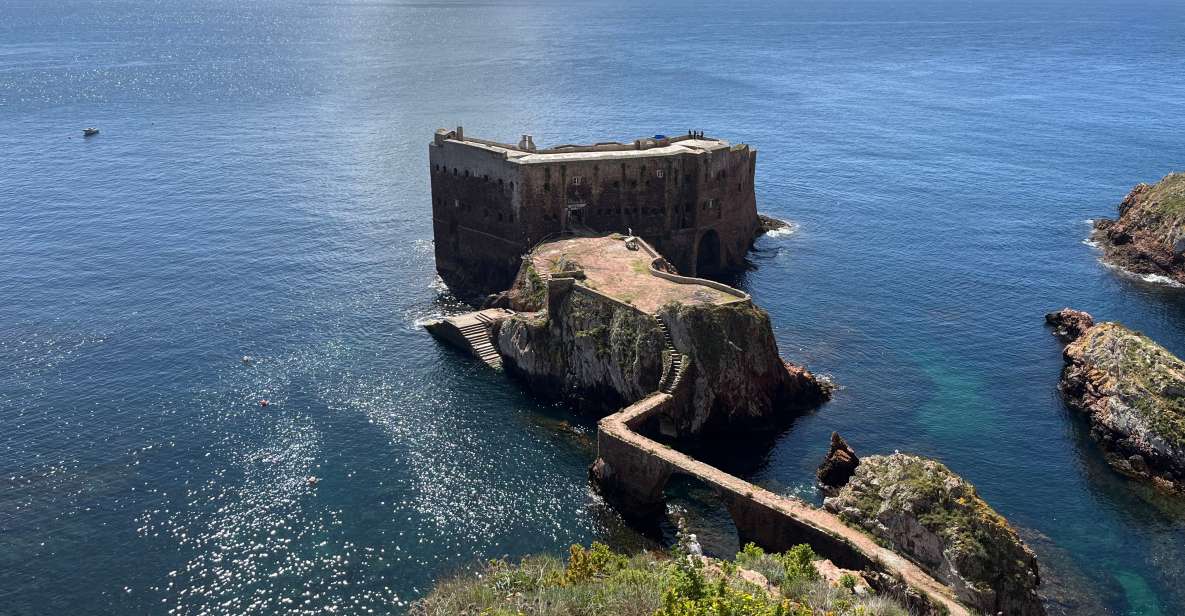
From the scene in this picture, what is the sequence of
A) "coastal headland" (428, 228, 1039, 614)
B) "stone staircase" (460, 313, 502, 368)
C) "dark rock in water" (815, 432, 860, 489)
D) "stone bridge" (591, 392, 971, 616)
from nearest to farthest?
"stone bridge" (591, 392, 971, 616) → "coastal headland" (428, 228, 1039, 614) → "dark rock in water" (815, 432, 860, 489) → "stone staircase" (460, 313, 502, 368)

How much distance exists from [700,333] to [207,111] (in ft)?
516

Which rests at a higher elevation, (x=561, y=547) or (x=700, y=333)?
(x=700, y=333)

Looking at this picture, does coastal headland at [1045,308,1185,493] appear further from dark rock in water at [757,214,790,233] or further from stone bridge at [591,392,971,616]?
dark rock in water at [757,214,790,233]

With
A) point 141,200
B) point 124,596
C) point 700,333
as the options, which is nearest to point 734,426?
point 700,333

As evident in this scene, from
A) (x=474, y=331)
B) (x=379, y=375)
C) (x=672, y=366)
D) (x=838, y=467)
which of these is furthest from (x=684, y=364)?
(x=379, y=375)

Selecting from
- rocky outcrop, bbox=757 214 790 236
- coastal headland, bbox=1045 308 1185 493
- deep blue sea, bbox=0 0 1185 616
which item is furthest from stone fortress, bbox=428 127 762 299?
coastal headland, bbox=1045 308 1185 493

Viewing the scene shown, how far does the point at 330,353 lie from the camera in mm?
85875

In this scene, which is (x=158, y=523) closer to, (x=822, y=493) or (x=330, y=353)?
(x=330, y=353)

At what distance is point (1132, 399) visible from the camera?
71688 mm

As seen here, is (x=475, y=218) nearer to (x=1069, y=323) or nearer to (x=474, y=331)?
(x=474, y=331)

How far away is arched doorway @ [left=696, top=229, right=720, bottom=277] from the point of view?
107412 millimetres

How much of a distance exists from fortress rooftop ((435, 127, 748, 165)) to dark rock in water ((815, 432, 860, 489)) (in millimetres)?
42798

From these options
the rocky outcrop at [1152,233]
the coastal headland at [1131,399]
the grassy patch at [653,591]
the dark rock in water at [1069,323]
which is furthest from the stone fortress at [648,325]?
the rocky outcrop at [1152,233]

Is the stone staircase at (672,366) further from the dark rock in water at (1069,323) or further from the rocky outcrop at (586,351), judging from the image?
the dark rock in water at (1069,323)
